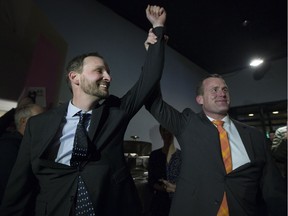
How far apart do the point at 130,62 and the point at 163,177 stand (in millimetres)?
1789

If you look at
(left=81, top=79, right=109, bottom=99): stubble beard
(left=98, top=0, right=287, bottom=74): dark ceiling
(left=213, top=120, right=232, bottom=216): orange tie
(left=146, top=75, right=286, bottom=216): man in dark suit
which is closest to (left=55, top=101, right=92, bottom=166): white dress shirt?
(left=81, top=79, right=109, bottom=99): stubble beard

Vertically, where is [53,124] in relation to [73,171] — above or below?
above

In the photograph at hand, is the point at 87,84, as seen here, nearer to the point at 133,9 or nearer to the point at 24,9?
the point at 24,9

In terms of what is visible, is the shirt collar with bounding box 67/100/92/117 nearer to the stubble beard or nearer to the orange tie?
the stubble beard

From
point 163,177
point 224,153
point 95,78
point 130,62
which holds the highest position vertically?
point 130,62

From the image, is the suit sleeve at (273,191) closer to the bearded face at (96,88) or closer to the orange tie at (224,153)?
the orange tie at (224,153)

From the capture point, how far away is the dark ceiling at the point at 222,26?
9.05ft

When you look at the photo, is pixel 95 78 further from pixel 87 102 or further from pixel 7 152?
pixel 7 152

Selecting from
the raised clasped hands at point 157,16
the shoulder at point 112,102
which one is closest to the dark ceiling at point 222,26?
the raised clasped hands at point 157,16

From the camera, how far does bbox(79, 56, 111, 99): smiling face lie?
103 cm

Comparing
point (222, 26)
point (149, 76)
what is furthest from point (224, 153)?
point (222, 26)

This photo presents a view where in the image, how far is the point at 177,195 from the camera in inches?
45.1

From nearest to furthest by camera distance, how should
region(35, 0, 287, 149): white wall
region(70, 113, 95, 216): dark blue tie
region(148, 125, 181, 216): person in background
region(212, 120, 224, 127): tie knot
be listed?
1. region(70, 113, 95, 216): dark blue tie
2. region(212, 120, 224, 127): tie knot
3. region(148, 125, 181, 216): person in background
4. region(35, 0, 287, 149): white wall

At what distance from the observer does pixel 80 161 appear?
88 centimetres
